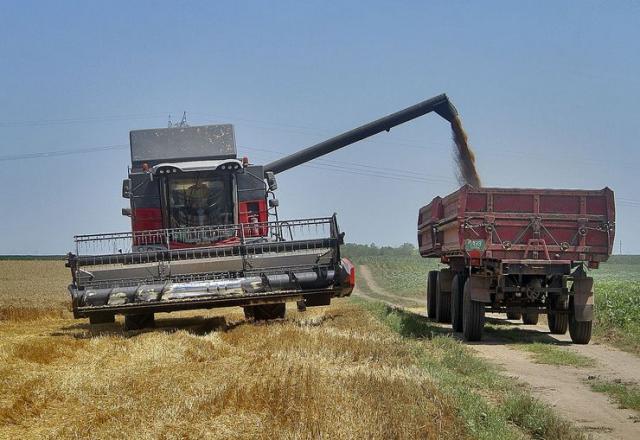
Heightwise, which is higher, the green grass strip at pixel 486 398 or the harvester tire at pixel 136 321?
the harvester tire at pixel 136 321

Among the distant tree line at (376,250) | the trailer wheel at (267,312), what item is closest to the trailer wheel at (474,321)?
the trailer wheel at (267,312)

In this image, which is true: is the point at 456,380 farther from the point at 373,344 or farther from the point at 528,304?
the point at 528,304

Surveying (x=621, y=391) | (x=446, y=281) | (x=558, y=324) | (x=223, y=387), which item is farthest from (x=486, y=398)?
(x=446, y=281)

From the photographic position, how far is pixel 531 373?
12.0 meters

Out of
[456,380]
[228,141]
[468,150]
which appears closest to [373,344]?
[456,380]

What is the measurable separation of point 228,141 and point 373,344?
7.28m

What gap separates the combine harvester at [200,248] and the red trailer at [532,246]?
2446 millimetres

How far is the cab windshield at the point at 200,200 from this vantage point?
698 inches

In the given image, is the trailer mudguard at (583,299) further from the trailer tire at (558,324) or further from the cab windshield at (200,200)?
the cab windshield at (200,200)

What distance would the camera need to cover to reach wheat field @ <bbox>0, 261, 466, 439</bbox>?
694 cm

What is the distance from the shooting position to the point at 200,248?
16047mm

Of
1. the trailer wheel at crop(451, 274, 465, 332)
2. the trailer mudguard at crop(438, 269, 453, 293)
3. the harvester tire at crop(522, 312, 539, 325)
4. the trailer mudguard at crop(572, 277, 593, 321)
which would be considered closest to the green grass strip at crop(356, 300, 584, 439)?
the trailer mudguard at crop(572, 277, 593, 321)

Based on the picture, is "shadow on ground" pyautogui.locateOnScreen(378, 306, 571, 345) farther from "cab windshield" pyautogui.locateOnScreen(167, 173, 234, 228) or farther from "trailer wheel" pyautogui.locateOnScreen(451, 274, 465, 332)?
"cab windshield" pyautogui.locateOnScreen(167, 173, 234, 228)

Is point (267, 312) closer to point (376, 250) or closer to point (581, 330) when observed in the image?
point (581, 330)
